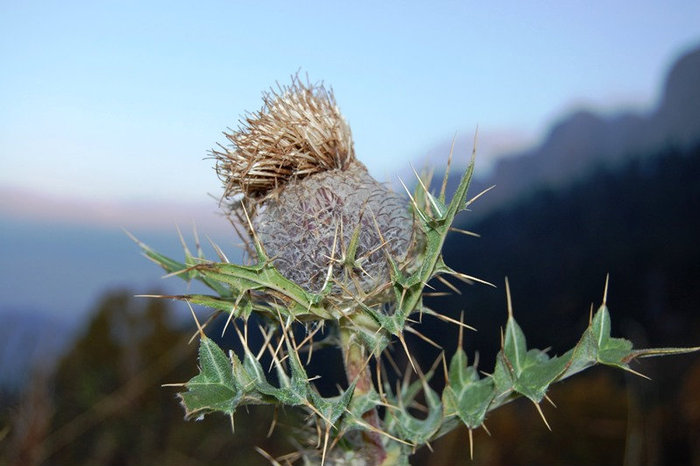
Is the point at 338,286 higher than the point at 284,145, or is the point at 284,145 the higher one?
the point at 284,145

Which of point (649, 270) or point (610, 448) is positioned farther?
point (649, 270)

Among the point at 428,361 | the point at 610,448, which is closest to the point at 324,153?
the point at 610,448

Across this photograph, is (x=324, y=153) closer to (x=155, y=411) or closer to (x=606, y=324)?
(x=606, y=324)

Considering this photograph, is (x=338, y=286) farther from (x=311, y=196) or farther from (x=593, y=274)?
(x=593, y=274)

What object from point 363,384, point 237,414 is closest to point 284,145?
point 363,384

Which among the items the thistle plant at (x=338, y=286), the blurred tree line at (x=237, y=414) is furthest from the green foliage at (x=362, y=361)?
the blurred tree line at (x=237, y=414)

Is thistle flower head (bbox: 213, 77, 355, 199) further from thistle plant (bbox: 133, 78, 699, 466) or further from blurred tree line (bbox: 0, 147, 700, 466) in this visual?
blurred tree line (bbox: 0, 147, 700, 466)

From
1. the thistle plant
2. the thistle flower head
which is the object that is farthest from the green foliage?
the thistle flower head

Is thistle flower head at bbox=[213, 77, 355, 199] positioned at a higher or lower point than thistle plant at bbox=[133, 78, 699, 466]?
higher
